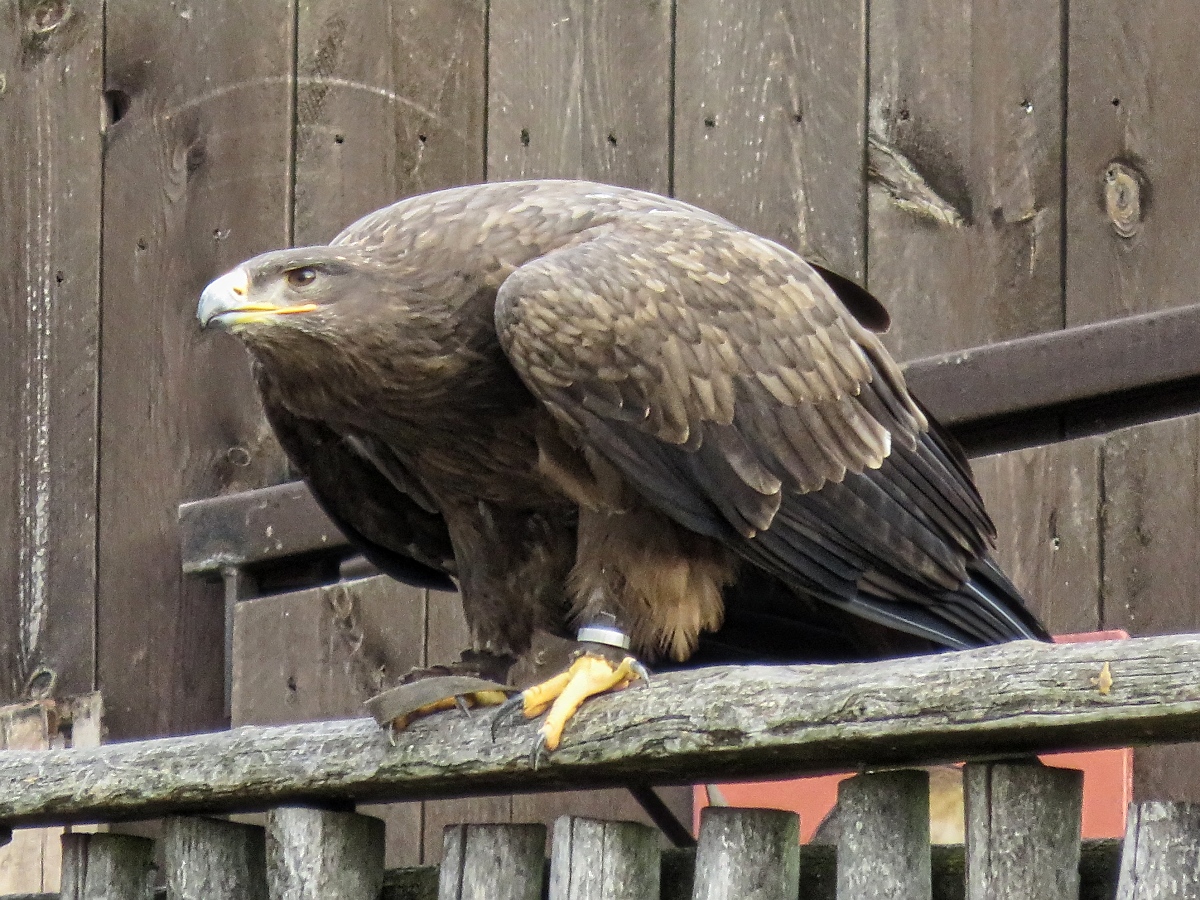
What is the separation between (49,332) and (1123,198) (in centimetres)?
259

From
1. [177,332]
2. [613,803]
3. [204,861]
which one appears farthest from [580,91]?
[204,861]

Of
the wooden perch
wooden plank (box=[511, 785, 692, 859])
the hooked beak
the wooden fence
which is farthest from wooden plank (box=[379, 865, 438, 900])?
the hooked beak

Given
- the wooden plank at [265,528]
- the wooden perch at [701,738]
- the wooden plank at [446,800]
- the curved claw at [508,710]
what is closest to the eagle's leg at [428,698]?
the wooden perch at [701,738]

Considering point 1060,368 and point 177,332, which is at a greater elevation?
point 177,332

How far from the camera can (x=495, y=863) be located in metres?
3.14

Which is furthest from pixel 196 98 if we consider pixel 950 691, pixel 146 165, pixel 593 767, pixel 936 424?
pixel 950 691

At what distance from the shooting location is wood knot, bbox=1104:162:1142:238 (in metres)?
4.19

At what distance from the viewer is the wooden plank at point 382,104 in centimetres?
482

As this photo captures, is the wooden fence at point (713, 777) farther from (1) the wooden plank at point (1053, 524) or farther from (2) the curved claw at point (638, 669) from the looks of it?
(1) the wooden plank at point (1053, 524)

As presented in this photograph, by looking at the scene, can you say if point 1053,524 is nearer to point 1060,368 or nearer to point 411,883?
point 1060,368

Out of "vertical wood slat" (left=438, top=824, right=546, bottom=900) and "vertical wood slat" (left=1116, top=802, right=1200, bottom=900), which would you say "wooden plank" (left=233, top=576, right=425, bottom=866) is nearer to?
"vertical wood slat" (left=438, top=824, right=546, bottom=900)

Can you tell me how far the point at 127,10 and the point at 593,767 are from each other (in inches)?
111

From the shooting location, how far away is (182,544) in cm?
484

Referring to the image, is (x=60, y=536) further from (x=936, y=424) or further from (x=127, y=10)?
(x=936, y=424)
